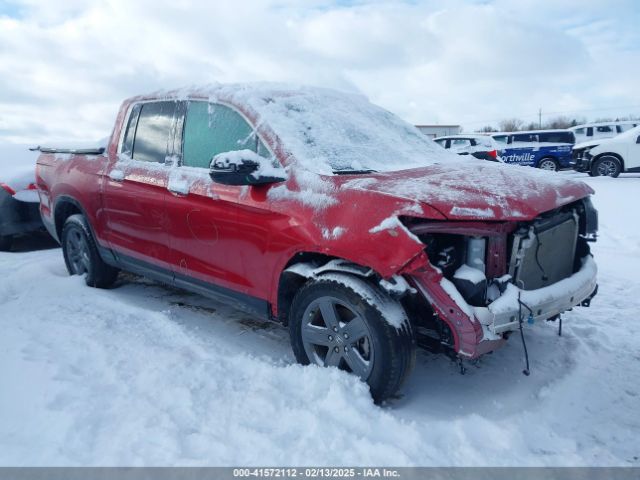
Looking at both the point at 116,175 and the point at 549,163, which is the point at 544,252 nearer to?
the point at 116,175

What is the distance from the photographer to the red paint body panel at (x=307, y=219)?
97.2 inches

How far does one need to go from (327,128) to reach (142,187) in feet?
5.29

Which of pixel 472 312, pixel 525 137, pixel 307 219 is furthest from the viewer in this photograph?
pixel 525 137

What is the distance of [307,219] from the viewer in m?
2.82

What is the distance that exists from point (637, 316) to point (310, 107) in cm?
306

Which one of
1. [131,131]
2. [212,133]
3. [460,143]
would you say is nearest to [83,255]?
[131,131]

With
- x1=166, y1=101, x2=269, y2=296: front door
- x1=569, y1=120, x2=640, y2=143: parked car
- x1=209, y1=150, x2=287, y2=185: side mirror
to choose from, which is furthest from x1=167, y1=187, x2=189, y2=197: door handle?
x1=569, y1=120, x2=640, y2=143: parked car

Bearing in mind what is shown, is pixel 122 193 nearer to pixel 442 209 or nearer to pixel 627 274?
pixel 442 209

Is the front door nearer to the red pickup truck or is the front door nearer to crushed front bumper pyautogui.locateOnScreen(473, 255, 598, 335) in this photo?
the red pickup truck

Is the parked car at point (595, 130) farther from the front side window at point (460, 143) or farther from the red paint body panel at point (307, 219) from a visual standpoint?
the red paint body panel at point (307, 219)

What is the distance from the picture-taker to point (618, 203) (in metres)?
8.98

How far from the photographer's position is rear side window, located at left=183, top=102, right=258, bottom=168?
3295 millimetres

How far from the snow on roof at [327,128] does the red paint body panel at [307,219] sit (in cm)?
11

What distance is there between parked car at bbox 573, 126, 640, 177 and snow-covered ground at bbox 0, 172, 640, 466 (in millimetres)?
12271
